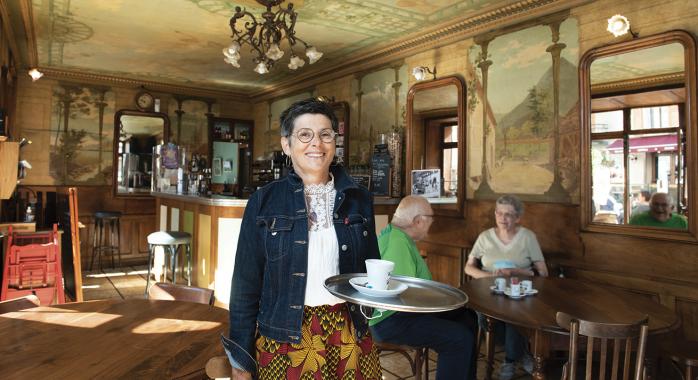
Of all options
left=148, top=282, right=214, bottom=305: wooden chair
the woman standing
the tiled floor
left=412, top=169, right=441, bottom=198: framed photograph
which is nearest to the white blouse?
the woman standing

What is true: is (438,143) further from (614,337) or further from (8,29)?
(8,29)

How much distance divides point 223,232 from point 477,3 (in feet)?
11.6

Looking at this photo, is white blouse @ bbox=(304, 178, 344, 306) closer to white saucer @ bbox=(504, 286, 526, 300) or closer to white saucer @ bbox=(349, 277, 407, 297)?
white saucer @ bbox=(349, 277, 407, 297)

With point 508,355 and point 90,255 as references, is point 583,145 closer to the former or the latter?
point 508,355

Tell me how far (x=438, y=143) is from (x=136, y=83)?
5.90m

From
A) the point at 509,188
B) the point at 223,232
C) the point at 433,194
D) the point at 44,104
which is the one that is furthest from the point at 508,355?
the point at 44,104

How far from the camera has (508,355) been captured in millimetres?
3697

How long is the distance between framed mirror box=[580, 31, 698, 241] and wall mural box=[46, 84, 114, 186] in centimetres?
Answer: 768

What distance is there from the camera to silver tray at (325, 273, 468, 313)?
123 cm

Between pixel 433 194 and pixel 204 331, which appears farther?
pixel 433 194

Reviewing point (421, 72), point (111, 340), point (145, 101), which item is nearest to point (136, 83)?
point (145, 101)

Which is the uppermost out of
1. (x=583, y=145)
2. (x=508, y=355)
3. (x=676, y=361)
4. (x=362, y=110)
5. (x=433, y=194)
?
(x=362, y=110)

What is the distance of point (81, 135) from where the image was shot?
809 cm

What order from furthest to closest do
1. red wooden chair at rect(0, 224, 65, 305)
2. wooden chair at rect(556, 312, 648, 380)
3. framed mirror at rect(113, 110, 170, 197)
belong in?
framed mirror at rect(113, 110, 170, 197) → red wooden chair at rect(0, 224, 65, 305) → wooden chair at rect(556, 312, 648, 380)
